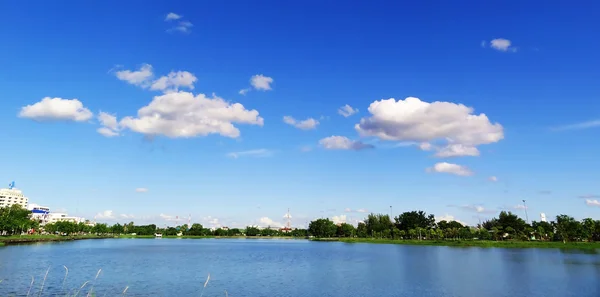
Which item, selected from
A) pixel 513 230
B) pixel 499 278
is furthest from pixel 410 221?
pixel 499 278

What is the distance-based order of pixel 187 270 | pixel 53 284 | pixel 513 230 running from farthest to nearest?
pixel 513 230 → pixel 187 270 → pixel 53 284

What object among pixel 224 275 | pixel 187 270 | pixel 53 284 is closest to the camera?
pixel 53 284

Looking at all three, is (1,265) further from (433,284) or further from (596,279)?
(596,279)

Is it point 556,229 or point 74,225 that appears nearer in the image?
point 556,229

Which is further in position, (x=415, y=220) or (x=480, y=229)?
(x=415, y=220)

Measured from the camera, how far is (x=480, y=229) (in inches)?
5064

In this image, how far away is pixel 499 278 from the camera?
132ft

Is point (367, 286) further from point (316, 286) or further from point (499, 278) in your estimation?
point (499, 278)

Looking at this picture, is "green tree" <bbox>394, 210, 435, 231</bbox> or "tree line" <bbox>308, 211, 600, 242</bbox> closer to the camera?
"tree line" <bbox>308, 211, 600, 242</bbox>

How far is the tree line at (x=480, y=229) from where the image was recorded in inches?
4269

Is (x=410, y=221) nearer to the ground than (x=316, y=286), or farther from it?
farther from it

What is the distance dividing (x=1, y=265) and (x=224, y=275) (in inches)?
1061

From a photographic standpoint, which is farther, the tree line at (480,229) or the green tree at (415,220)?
the green tree at (415,220)

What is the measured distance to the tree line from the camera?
108438mm
